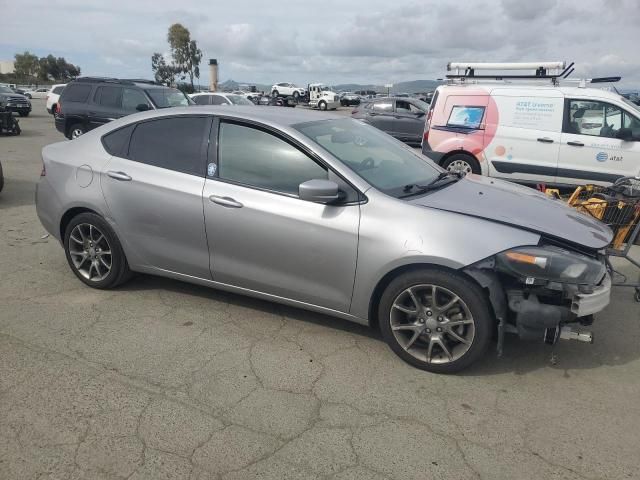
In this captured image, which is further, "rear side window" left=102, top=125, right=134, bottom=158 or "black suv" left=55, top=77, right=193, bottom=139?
"black suv" left=55, top=77, right=193, bottom=139

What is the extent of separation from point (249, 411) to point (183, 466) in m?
0.49

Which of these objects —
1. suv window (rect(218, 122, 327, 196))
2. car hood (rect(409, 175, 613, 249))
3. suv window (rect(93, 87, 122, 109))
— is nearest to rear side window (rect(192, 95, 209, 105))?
suv window (rect(93, 87, 122, 109))

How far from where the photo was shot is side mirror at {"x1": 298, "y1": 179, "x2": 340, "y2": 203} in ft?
10.4

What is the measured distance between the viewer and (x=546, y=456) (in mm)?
2498

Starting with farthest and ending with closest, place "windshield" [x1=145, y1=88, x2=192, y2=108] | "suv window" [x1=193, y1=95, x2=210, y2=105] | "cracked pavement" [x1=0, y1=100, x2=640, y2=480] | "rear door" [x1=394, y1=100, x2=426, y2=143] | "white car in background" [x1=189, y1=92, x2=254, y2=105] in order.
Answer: "suv window" [x1=193, y1=95, x2=210, y2=105]
"white car in background" [x1=189, y1=92, x2=254, y2=105]
"rear door" [x1=394, y1=100, x2=426, y2=143]
"windshield" [x1=145, y1=88, x2=192, y2=108]
"cracked pavement" [x1=0, y1=100, x2=640, y2=480]

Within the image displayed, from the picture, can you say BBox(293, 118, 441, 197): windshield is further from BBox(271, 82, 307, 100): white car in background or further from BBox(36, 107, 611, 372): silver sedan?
BBox(271, 82, 307, 100): white car in background

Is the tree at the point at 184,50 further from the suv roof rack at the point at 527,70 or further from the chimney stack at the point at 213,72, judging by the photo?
the suv roof rack at the point at 527,70

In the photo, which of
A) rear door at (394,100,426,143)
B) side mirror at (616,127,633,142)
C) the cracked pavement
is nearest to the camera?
the cracked pavement

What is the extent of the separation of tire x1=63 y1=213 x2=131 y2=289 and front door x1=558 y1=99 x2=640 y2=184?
7.10 meters

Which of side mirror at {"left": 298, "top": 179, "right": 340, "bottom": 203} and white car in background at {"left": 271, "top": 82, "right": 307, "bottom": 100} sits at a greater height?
white car in background at {"left": 271, "top": 82, "right": 307, "bottom": 100}

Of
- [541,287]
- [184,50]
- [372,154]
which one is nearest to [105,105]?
[372,154]

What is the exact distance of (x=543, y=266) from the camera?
2914 mm

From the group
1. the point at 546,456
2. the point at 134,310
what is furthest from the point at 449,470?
the point at 134,310

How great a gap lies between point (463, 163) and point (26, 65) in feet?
315
